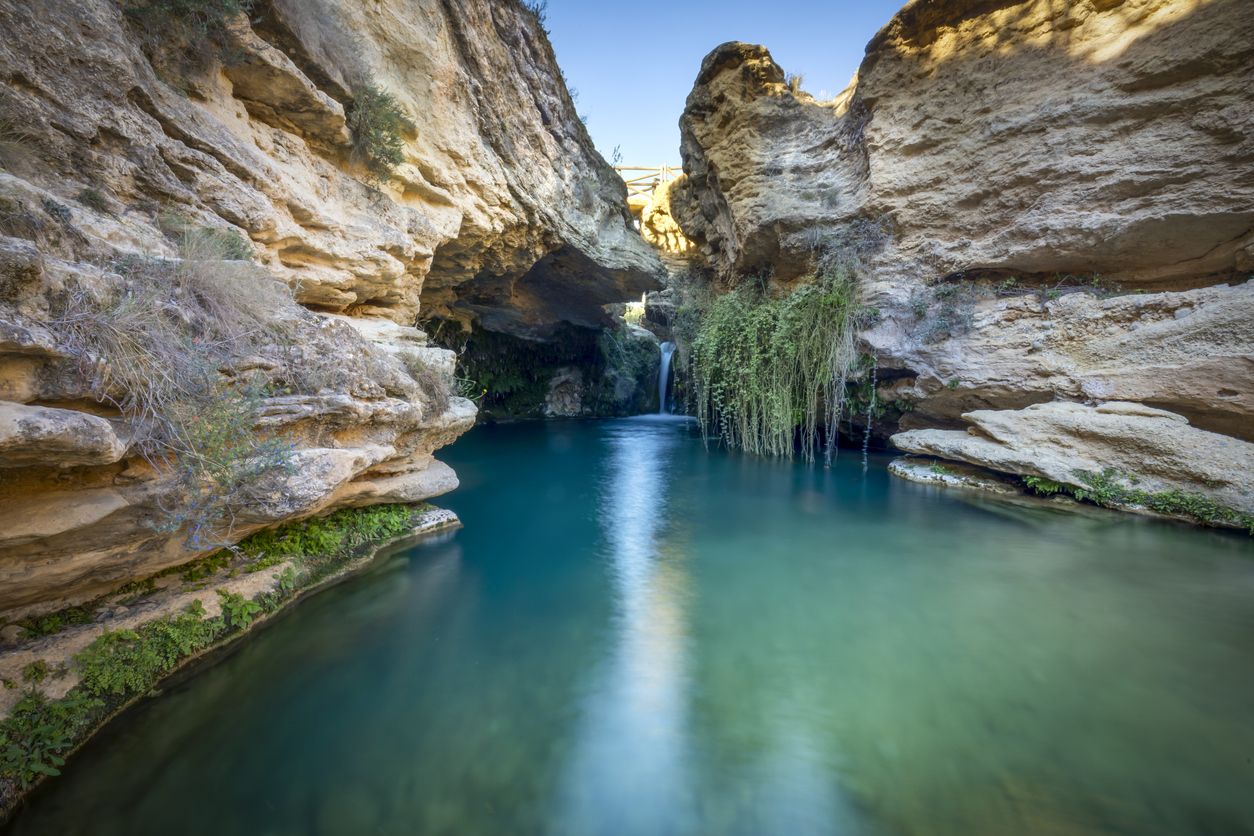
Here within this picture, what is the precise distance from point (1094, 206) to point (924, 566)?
641cm

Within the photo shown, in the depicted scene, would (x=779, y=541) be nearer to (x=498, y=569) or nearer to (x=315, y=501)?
(x=498, y=569)

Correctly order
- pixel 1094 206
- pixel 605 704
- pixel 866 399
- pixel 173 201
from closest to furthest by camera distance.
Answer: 1. pixel 605 704
2. pixel 173 201
3. pixel 1094 206
4. pixel 866 399

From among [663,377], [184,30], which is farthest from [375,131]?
[663,377]

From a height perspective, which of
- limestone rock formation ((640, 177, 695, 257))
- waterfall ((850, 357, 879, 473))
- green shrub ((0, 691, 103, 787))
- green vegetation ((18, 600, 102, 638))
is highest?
limestone rock formation ((640, 177, 695, 257))

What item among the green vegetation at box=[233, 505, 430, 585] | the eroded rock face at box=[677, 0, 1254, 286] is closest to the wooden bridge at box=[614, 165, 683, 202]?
the eroded rock face at box=[677, 0, 1254, 286]

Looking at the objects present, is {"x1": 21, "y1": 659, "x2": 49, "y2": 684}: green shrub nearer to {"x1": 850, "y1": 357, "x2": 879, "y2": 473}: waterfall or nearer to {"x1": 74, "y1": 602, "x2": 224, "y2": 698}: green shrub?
{"x1": 74, "y1": 602, "x2": 224, "y2": 698}: green shrub

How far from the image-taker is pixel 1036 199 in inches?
281

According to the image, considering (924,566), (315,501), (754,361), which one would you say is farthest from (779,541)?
(754,361)

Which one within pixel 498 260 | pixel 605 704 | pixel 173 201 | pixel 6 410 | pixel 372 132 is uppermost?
pixel 372 132

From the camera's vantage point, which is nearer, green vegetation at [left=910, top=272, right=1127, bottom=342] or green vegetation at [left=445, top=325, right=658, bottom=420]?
green vegetation at [left=910, top=272, right=1127, bottom=342]

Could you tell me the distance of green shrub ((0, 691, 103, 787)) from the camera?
5.73ft

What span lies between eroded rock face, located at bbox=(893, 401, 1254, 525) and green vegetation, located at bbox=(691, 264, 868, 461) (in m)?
2.39

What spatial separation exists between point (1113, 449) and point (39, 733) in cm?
905

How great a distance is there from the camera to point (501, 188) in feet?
25.1
